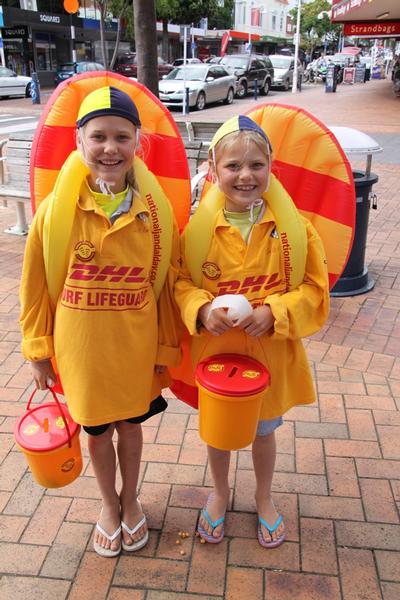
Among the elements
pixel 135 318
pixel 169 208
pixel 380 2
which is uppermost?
pixel 380 2

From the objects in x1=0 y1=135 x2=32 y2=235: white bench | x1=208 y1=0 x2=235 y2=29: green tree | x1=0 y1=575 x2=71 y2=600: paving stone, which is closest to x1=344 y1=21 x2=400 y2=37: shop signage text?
x1=208 y1=0 x2=235 y2=29: green tree

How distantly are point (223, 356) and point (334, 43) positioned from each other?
75.3 meters

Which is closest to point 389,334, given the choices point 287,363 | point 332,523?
point 332,523

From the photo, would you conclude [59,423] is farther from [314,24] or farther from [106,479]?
[314,24]

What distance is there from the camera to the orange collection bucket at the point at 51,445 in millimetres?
2002

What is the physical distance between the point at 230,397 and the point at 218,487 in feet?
2.35

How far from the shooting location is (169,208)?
6.52ft

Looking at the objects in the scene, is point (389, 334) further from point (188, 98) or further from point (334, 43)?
point (334, 43)

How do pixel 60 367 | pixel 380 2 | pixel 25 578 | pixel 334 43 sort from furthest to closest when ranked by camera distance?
1. pixel 334 43
2. pixel 380 2
3. pixel 25 578
4. pixel 60 367

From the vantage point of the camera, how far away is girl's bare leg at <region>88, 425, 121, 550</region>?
2.15 m

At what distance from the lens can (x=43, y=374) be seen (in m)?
2.04

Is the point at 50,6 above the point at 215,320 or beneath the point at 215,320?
above

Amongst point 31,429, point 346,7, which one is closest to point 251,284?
point 31,429

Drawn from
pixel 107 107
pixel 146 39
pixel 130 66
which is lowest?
pixel 130 66
